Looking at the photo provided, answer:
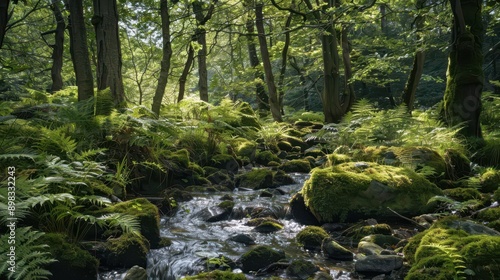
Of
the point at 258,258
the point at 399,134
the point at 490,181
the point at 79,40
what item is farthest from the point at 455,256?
the point at 79,40

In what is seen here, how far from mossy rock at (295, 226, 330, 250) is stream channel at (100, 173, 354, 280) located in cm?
10

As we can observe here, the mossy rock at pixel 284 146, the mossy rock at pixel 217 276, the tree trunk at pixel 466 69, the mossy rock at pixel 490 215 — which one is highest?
the tree trunk at pixel 466 69

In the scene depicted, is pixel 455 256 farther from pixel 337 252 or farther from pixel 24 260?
pixel 24 260

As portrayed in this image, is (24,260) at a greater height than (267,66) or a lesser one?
lesser

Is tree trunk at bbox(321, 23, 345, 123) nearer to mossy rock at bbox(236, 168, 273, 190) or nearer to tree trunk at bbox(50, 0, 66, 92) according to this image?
mossy rock at bbox(236, 168, 273, 190)

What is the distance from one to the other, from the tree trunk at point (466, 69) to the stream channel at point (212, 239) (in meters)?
3.82

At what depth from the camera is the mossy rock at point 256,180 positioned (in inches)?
301

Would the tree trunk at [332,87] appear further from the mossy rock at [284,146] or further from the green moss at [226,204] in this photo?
the green moss at [226,204]

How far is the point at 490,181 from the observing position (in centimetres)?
621

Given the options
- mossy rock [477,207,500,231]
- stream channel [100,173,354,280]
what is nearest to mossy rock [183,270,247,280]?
stream channel [100,173,354,280]

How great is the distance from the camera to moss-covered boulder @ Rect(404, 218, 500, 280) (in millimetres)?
3236

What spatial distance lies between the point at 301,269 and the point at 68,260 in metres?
2.12

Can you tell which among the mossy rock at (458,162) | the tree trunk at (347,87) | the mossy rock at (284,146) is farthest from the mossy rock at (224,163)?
the tree trunk at (347,87)

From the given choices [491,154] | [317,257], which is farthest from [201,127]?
[491,154]
